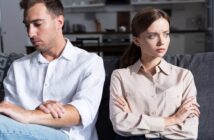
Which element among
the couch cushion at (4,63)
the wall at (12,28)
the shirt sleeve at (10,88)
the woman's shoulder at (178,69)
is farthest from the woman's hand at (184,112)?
the wall at (12,28)

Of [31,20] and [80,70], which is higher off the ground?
[31,20]

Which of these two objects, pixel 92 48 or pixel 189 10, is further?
pixel 189 10

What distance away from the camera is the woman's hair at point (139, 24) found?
4.54ft

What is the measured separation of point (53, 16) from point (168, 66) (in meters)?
0.52

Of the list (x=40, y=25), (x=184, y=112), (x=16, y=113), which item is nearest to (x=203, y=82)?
(x=184, y=112)

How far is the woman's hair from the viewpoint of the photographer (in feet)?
4.54

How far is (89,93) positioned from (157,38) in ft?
1.14

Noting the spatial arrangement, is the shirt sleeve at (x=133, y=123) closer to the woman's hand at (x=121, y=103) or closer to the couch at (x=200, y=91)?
the woman's hand at (x=121, y=103)

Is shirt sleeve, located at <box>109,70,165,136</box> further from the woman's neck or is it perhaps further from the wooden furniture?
the wooden furniture

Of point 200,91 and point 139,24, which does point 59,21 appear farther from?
point 200,91

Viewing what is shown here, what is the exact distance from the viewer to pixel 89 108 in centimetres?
128

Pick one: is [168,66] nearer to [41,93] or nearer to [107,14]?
[41,93]

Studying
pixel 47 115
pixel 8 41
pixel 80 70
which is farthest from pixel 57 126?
Result: pixel 8 41

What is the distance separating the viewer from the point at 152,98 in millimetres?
1373
